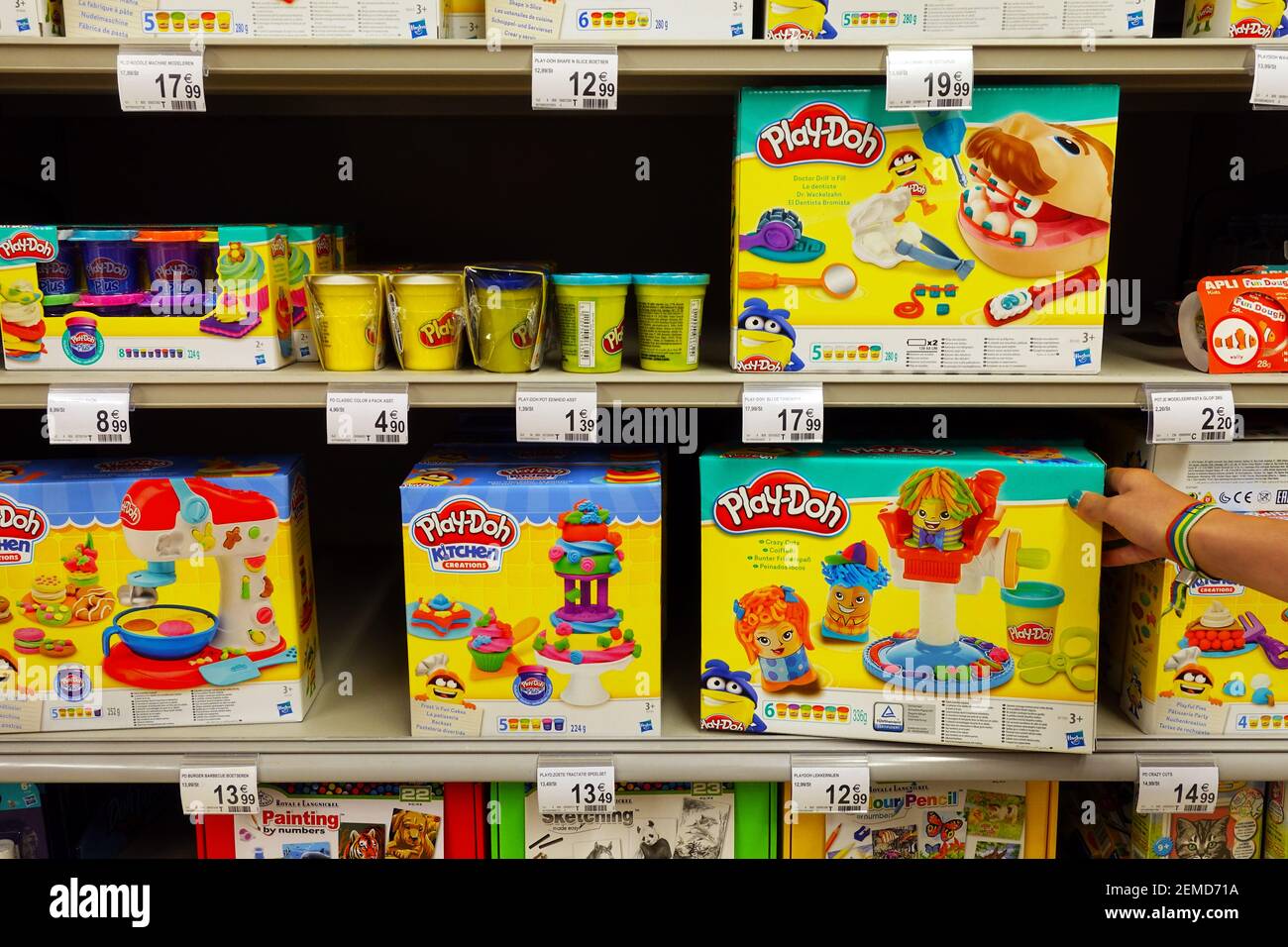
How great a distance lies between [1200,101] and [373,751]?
181 centimetres

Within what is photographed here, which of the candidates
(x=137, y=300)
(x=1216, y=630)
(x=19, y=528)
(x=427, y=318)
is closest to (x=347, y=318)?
(x=427, y=318)

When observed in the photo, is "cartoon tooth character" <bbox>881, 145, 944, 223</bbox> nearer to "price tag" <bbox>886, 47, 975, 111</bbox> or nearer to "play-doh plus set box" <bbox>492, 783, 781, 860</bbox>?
"price tag" <bbox>886, 47, 975, 111</bbox>

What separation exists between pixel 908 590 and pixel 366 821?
0.95 m

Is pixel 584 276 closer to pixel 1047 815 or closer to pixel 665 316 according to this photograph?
pixel 665 316

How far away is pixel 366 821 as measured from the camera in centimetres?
165

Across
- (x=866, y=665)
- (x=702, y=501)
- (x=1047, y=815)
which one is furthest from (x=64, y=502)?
(x=1047, y=815)

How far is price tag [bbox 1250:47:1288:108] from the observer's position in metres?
1.33

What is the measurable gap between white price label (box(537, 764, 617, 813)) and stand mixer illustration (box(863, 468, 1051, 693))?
44cm

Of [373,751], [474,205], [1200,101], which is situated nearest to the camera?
[373,751]

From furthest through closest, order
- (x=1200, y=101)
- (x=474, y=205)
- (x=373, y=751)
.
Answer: (x=474, y=205)
(x=1200, y=101)
(x=373, y=751)

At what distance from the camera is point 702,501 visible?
1.50 meters

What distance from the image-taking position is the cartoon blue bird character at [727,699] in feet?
5.12

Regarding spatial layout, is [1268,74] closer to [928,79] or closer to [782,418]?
[928,79]
